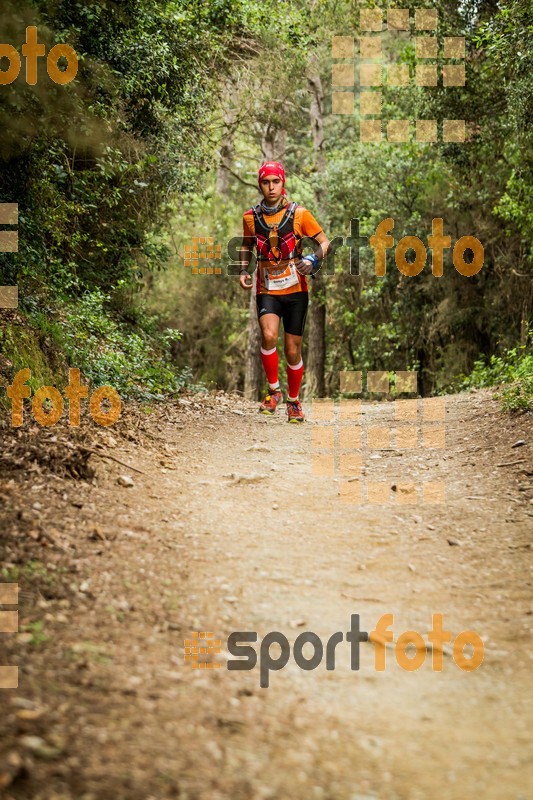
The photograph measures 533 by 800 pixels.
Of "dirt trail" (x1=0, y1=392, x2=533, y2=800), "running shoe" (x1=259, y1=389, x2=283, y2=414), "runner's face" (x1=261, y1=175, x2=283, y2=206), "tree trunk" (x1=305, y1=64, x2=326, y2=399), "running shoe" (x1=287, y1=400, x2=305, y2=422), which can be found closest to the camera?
"dirt trail" (x1=0, y1=392, x2=533, y2=800)

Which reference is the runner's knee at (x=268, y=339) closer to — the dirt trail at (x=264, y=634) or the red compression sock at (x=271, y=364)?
the red compression sock at (x=271, y=364)

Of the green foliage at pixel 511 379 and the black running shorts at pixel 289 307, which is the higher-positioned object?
the black running shorts at pixel 289 307

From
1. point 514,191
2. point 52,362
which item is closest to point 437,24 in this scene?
point 514,191

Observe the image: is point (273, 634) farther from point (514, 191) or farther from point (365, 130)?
point (365, 130)

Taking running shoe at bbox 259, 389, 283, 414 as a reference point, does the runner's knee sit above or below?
above

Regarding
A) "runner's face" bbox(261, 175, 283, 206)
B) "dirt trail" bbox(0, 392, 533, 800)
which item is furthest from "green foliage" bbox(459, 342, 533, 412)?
"runner's face" bbox(261, 175, 283, 206)

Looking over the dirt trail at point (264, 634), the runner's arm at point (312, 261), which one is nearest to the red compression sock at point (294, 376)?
the runner's arm at point (312, 261)

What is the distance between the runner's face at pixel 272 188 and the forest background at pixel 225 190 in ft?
8.26

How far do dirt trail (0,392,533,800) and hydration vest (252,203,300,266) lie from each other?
129 inches

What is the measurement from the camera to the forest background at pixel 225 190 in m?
9.10

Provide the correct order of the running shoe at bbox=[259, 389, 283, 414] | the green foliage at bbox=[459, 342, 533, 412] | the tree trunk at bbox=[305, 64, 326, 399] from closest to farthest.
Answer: the green foliage at bbox=[459, 342, 533, 412]
the running shoe at bbox=[259, 389, 283, 414]
the tree trunk at bbox=[305, 64, 326, 399]

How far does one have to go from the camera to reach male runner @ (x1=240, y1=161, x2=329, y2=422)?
9.05 meters

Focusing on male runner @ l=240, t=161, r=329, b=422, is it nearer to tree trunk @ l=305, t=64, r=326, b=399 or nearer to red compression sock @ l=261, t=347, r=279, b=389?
red compression sock @ l=261, t=347, r=279, b=389

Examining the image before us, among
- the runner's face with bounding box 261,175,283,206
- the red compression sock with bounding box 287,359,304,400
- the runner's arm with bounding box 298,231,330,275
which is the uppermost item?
the runner's face with bounding box 261,175,283,206
